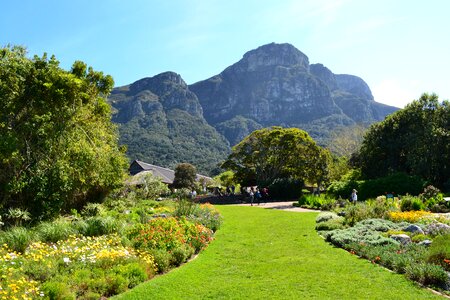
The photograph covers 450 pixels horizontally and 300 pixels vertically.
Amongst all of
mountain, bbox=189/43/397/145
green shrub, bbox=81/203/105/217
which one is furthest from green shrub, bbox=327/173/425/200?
mountain, bbox=189/43/397/145

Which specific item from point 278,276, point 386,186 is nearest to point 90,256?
point 278,276

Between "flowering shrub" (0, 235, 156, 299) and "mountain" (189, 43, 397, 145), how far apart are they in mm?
122313

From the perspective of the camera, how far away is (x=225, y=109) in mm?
166375

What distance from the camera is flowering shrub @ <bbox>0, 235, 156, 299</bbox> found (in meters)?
6.83

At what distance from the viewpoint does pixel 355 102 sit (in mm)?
162500

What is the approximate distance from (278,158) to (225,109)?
12808 centimetres

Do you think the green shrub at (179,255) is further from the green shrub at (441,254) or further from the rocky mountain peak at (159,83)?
the rocky mountain peak at (159,83)

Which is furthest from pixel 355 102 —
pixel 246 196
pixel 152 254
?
pixel 152 254

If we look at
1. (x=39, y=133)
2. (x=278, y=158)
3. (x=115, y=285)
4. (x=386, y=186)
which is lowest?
(x=115, y=285)

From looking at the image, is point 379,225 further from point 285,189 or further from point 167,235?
point 285,189

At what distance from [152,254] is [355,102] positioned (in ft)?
542

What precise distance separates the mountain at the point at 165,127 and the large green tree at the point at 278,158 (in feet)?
171

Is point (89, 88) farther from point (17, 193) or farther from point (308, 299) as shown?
point (308, 299)

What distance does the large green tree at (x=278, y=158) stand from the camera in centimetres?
3516
